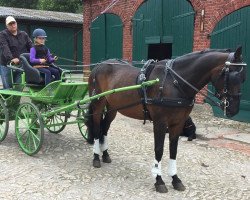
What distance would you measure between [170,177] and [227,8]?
5878 millimetres

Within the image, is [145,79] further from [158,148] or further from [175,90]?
[158,148]

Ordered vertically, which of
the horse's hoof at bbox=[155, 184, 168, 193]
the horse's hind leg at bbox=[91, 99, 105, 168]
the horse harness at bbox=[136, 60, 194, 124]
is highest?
the horse harness at bbox=[136, 60, 194, 124]

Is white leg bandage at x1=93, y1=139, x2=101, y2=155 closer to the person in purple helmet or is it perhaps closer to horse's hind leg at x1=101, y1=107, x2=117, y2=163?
horse's hind leg at x1=101, y1=107, x2=117, y2=163

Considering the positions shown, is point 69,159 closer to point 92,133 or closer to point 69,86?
point 92,133

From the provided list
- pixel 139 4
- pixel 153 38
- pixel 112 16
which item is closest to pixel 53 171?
pixel 153 38

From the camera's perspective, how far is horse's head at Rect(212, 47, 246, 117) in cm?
404

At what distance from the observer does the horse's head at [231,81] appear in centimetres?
404

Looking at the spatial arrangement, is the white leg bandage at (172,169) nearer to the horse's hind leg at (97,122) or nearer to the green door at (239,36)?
the horse's hind leg at (97,122)

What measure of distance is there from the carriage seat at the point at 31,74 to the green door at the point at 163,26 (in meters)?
5.61

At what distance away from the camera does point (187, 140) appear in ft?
24.6

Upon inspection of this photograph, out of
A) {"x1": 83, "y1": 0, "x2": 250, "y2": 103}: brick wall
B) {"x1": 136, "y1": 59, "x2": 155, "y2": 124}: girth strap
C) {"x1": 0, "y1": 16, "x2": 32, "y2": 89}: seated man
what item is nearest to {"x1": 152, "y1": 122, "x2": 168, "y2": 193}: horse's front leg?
{"x1": 136, "y1": 59, "x2": 155, "y2": 124}: girth strap

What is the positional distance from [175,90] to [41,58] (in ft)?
9.57

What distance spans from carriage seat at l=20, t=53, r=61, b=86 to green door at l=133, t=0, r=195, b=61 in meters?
5.61

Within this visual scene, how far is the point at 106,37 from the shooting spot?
13.9 metres
